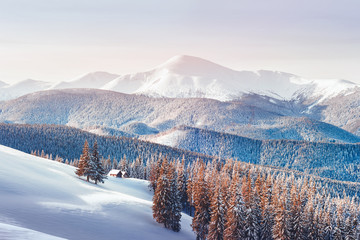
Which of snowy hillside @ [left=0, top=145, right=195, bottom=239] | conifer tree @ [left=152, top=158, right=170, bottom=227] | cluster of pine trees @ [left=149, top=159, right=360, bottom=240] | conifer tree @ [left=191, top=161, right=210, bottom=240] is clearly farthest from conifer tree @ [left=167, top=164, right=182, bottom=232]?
conifer tree @ [left=191, top=161, right=210, bottom=240]

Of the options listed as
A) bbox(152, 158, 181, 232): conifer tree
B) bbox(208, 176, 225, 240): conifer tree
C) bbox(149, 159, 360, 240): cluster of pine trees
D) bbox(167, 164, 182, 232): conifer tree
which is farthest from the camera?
bbox(167, 164, 182, 232): conifer tree

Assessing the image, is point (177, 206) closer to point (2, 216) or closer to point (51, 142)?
point (2, 216)

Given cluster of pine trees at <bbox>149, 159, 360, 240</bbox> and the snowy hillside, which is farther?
cluster of pine trees at <bbox>149, 159, 360, 240</bbox>

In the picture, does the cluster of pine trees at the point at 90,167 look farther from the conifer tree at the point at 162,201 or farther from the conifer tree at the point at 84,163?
the conifer tree at the point at 162,201

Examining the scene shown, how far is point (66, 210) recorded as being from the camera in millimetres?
39438

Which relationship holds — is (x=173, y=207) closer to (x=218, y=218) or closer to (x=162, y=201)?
(x=162, y=201)

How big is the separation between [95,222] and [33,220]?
28.6 ft

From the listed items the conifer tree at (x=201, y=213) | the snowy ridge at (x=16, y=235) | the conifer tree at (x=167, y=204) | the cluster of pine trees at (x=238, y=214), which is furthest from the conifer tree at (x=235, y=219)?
the snowy ridge at (x=16, y=235)

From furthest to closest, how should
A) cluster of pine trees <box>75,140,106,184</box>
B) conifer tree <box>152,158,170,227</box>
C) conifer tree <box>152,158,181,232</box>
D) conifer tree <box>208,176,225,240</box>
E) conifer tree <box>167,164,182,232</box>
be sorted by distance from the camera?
cluster of pine trees <box>75,140,106,184</box> < conifer tree <box>167,164,182,232</box> < conifer tree <box>152,158,181,232</box> < conifer tree <box>152,158,170,227</box> < conifer tree <box>208,176,225,240</box>

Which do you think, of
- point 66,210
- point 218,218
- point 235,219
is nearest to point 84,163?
point 66,210

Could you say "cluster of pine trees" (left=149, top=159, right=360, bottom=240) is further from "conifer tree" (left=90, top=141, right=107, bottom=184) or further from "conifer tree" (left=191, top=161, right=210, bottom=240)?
"conifer tree" (left=90, top=141, right=107, bottom=184)

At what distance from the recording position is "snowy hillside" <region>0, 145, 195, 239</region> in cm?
3353

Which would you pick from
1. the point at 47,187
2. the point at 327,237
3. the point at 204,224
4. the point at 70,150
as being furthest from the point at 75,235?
the point at 70,150

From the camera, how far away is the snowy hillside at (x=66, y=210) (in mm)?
33531
